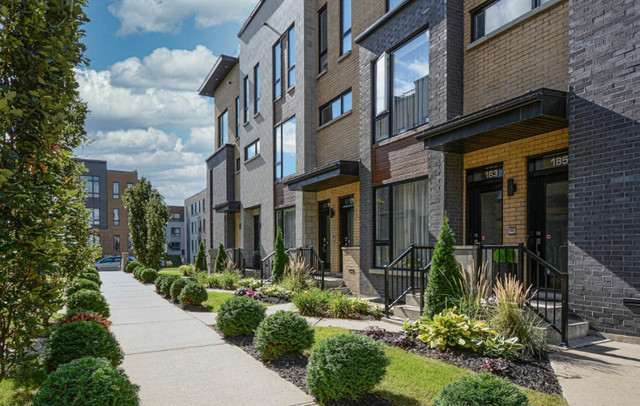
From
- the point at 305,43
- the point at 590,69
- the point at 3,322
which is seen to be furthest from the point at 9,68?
the point at 305,43

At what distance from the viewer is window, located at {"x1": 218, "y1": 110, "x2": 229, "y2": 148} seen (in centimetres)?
2608

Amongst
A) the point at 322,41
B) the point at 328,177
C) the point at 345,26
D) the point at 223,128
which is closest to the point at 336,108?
the point at 345,26

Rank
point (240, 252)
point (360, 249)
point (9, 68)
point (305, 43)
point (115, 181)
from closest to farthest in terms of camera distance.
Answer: point (9, 68) < point (360, 249) < point (305, 43) < point (240, 252) < point (115, 181)

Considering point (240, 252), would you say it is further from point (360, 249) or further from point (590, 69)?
point (590, 69)

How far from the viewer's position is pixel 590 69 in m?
6.72

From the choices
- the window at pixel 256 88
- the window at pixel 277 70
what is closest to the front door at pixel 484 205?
the window at pixel 277 70

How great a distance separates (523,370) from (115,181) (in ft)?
207

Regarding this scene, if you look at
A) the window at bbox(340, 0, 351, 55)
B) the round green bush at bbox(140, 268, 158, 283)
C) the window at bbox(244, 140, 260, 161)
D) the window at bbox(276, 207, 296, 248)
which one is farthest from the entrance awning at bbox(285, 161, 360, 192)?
the round green bush at bbox(140, 268, 158, 283)

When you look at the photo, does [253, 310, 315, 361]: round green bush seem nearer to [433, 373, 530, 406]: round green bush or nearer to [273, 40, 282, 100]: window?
[433, 373, 530, 406]: round green bush

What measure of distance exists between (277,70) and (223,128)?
9273mm

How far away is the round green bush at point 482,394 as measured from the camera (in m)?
3.04

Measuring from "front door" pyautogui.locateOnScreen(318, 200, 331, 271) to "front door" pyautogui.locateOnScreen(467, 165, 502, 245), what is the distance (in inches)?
253

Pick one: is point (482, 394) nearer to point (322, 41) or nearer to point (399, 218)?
point (399, 218)

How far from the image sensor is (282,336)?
5.79 metres
